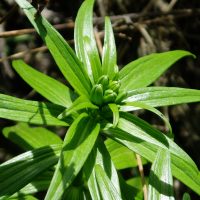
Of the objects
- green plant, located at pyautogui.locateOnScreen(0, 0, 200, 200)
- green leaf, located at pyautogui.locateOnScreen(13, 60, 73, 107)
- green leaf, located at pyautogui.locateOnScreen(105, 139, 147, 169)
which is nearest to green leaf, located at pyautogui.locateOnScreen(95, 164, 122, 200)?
Result: green plant, located at pyautogui.locateOnScreen(0, 0, 200, 200)

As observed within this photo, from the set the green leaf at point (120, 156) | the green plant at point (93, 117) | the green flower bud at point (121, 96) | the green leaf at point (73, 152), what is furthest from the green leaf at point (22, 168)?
the green leaf at point (120, 156)

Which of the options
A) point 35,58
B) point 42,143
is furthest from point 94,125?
point 35,58

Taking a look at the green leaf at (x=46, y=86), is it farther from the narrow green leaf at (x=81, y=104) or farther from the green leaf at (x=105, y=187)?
the green leaf at (x=105, y=187)

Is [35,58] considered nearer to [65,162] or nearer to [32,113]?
[32,113]

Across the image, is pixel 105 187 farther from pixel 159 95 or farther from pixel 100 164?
pixel 159 95

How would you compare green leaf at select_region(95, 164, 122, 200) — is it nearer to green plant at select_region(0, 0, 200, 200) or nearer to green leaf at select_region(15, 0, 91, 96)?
green plant at select_region(0, 0, 200, 200)

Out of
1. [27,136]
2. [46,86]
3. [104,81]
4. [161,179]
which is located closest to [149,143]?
[161,179]
